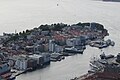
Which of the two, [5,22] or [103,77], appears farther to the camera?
[5,22]

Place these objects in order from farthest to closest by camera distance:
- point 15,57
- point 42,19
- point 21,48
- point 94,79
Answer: point 42,19
point 21,48
point 15,57
point 94,79

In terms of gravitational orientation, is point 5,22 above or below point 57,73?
above

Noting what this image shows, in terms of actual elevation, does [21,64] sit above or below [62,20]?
below

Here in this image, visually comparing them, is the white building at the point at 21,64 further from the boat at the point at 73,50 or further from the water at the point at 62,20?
the boat at the point at 73,50

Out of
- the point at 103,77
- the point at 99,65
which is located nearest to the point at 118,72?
the point at 103,77

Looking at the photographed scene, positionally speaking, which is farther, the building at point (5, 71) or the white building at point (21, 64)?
the white building at point (21, 64)

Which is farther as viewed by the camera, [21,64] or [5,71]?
[21,64]

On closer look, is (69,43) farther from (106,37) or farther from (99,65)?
(99,65)

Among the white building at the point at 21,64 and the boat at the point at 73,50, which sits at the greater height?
the boat at the point at 73,50

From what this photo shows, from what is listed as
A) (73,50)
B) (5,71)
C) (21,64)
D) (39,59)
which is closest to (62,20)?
(73,50)

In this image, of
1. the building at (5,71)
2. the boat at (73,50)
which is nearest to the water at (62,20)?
the boat at (73,50)

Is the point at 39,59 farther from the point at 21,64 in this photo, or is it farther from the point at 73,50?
the point at 73,50
